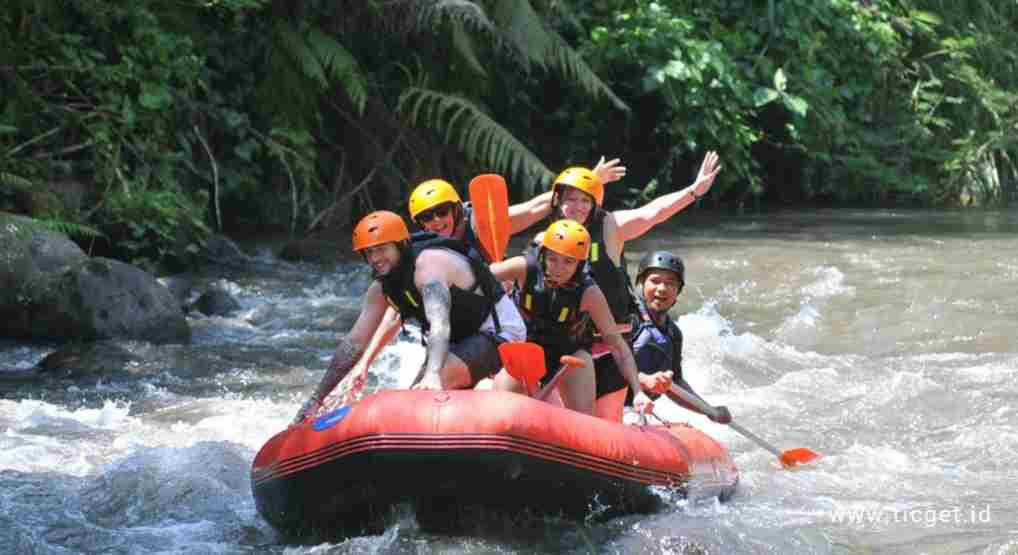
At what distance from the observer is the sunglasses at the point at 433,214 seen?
604 cm

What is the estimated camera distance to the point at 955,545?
5516 millimetres

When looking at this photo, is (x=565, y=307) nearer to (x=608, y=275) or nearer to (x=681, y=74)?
(x=608, y=275)

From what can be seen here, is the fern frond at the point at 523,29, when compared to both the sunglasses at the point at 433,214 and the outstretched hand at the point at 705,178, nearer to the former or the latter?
the outstretched hand at the point at 705,178

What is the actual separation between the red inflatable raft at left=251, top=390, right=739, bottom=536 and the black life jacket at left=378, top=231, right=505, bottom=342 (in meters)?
0.57

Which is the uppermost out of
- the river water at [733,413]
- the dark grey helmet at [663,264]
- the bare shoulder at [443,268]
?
the bare shoulder at [443,268]

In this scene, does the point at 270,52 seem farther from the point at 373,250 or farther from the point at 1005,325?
the point at 373,250

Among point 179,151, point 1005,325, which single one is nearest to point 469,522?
point 1005,325

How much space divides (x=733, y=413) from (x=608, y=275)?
6.12ft

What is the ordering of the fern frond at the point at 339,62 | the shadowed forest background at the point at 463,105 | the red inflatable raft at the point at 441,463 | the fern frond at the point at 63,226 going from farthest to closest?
the fern frond at the point at 339,62
the shadowed forest background at the point at 463,105
the fern frond at the point at 63,226
the red inflatable raft at the point at 441,463

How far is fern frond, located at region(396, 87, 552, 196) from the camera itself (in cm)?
1391

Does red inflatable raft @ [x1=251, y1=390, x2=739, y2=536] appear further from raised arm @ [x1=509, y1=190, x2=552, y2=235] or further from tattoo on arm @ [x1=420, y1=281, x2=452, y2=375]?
raised arm @ [x1=509, y1=190, x2=552, y2=235]

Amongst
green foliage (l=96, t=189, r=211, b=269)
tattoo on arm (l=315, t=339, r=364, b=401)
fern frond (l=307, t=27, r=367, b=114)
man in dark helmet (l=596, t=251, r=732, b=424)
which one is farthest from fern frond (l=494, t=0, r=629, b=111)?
tattoo on arm (l=315, t=339, r=364, b=401)

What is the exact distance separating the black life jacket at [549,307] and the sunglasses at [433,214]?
14.9 inches

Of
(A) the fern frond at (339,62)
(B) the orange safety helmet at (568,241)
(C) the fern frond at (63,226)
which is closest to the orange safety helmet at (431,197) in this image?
(B) the orange safety helmet at (568,241)
